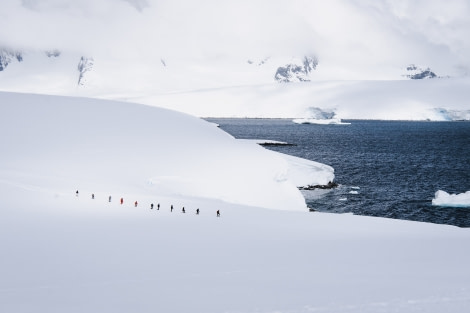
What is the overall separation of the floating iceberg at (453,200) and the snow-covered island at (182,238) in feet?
62.8

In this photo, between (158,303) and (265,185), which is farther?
(265,185)

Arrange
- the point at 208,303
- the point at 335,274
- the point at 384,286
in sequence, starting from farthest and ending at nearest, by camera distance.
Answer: the point at 335,274 → the point at 384,286 → the point at 208,303

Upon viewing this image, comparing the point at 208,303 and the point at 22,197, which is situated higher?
the point at 22,197

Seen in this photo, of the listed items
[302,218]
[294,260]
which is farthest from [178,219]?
[294,260]

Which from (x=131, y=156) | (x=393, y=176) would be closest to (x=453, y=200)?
(x=393, y=176)

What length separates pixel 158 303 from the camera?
17.6 metres

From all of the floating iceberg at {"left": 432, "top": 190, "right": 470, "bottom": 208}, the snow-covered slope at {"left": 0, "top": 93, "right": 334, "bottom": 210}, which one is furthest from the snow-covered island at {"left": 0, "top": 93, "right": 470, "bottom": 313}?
the floating iceberg at {"left": 432, "top": 190, "right": 470, "bottom": 208}

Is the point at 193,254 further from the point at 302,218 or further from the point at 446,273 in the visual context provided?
the point at 302,218

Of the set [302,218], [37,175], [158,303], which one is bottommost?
[158,303]

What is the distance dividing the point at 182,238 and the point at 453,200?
1705 inches

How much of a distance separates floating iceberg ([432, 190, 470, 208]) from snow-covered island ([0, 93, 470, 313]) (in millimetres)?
19142

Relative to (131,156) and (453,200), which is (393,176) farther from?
(131,156)

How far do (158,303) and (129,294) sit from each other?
157 centimetres

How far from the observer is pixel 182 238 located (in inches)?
1140
